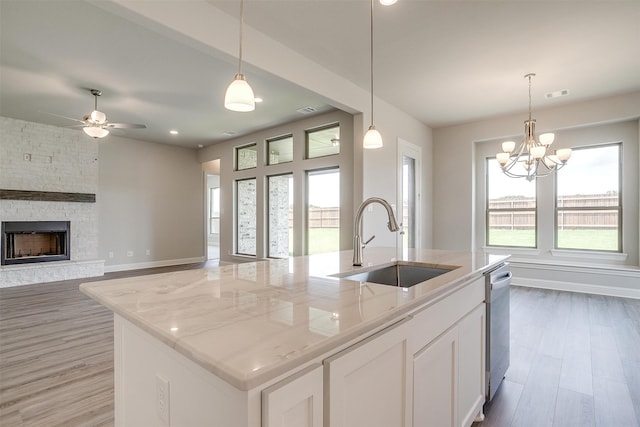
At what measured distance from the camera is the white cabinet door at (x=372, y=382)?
77 centimetres

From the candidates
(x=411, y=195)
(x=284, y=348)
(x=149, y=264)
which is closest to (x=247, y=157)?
(x=149, y=264)

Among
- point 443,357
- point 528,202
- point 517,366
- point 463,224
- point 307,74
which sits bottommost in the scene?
point 517,366

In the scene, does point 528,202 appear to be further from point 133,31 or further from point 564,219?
point 133,31

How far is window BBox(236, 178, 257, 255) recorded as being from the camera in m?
7.08

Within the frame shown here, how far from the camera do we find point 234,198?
7.23 metres

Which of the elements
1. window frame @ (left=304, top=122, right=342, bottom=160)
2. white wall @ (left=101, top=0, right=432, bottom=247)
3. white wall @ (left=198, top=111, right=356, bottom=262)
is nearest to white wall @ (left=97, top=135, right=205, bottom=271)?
white wall @ (left=198, top=111, right=356, bottom=262)

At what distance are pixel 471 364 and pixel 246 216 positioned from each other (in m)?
6.09

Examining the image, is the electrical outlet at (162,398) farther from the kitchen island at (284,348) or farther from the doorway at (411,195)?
the doorway at (411,195)

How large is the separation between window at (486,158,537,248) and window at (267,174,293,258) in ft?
12.7

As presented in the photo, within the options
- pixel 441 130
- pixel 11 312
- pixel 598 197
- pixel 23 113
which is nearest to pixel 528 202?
pixel 598 197

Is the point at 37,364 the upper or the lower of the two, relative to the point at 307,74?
lower

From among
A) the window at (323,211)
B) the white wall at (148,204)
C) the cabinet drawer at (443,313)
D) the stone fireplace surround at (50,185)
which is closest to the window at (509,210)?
the window at (323,211)

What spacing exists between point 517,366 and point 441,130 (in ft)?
15.8

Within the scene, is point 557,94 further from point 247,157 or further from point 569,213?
point 247,157
